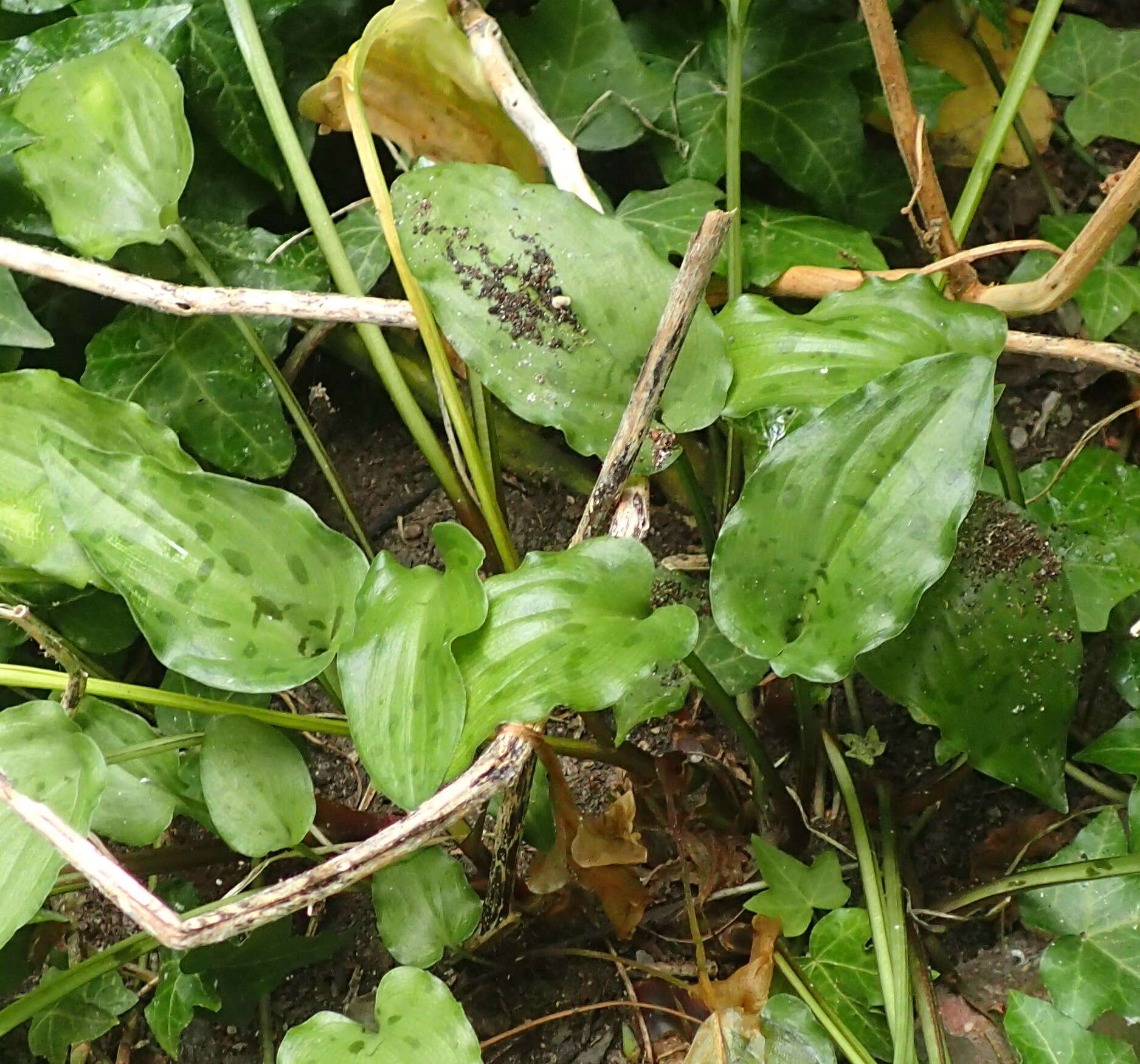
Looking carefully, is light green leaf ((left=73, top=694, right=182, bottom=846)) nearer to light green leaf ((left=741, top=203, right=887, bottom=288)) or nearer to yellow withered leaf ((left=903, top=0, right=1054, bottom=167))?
light green leaf ((left=741, top=203, right=887, bottom=288))

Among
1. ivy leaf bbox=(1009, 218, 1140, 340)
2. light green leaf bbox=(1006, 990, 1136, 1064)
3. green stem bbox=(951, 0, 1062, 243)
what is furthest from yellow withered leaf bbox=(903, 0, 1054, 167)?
light green leaf bbox=(1006, 990, 1136, 1064)

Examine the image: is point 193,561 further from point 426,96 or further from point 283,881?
point 426,96

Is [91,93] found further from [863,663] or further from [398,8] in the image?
[863,663]

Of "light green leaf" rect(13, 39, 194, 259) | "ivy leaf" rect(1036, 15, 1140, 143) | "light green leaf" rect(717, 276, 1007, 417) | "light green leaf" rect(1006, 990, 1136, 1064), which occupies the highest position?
"light green leaf" rect(13, 39, 194, 259)

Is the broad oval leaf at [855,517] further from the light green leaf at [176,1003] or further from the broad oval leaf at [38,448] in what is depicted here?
the light green leaf at [176,1003]

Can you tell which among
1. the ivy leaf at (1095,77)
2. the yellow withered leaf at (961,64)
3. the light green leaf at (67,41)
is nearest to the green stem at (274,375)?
the light green leaf at (67,41)

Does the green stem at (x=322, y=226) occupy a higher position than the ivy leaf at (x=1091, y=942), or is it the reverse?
the green stem at (x=322, y=226)
